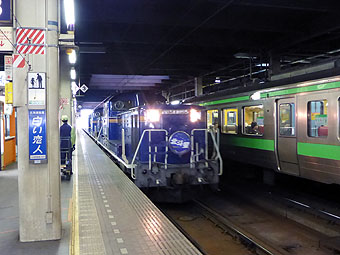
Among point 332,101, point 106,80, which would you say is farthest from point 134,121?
point 106,80

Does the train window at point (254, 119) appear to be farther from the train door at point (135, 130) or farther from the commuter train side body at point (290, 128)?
the train door at point (135, 130)

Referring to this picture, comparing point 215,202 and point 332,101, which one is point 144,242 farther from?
point 215,202

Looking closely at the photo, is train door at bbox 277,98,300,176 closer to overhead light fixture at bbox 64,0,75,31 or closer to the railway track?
the railway track

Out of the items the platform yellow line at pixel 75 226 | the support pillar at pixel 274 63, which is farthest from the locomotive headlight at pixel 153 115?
the support pillar at pixel 274 63

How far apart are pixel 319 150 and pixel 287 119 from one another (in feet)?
4.59

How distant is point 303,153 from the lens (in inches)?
327

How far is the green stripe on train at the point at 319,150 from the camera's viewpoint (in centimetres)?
736

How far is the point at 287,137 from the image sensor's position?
8.88 meters

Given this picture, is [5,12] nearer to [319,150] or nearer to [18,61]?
[18,61]

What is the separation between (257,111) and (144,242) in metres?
6.89

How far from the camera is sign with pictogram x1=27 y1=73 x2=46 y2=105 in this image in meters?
4.50

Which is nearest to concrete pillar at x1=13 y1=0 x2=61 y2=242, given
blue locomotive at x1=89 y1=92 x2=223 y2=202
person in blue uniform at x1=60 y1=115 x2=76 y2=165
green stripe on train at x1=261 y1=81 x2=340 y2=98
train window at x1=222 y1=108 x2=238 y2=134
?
blue locomotive at x1=89 y1=92 x2=223 y2=202

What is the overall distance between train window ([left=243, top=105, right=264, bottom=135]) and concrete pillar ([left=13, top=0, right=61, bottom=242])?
6861mm

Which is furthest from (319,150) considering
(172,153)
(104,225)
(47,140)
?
(47,140)
